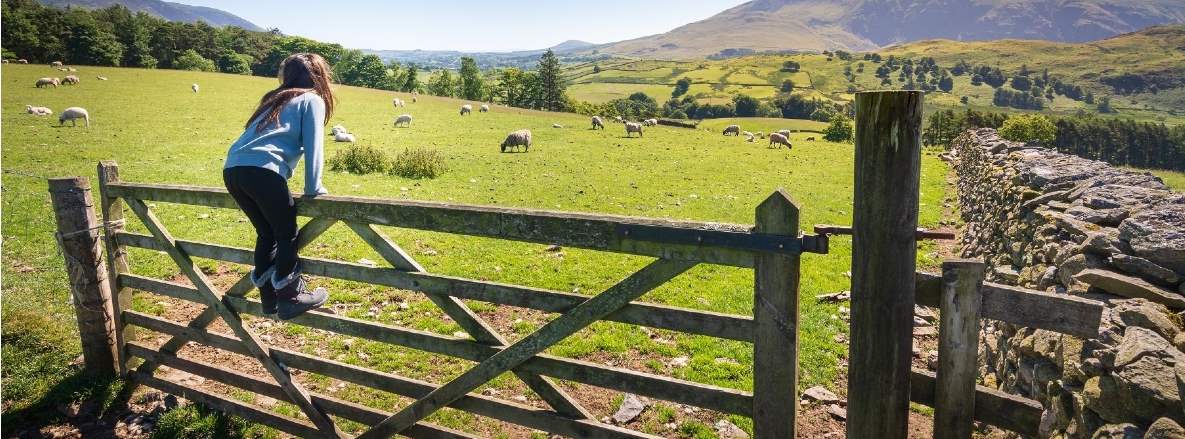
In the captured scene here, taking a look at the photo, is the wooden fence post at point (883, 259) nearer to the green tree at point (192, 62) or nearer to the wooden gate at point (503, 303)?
the wooden gate at point (503, 303)

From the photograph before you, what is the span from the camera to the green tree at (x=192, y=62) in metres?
83.8

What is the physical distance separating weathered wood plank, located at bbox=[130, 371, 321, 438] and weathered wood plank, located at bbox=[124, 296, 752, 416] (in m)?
1.09

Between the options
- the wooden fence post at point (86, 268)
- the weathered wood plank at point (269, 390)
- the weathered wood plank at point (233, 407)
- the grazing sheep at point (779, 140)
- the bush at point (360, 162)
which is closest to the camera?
the weathered wood plank at point (269, 390)

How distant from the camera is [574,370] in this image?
4.39 metres

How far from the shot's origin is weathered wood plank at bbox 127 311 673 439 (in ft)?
14.6

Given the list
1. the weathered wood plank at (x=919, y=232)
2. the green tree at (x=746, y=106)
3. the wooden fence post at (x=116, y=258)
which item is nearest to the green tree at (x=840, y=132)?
the wooden fence post at (x=116, y=258)

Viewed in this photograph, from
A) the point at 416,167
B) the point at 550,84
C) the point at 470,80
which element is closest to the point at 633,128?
the point at 416,167

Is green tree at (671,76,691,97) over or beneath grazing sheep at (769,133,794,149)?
over

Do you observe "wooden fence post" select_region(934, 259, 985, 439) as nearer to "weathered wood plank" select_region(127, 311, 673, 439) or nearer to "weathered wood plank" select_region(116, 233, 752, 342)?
"weathered wood plank" select_region(116, 233, 752, 342)

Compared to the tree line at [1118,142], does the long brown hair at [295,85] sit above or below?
above

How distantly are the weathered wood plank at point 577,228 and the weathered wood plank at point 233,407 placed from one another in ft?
7.17

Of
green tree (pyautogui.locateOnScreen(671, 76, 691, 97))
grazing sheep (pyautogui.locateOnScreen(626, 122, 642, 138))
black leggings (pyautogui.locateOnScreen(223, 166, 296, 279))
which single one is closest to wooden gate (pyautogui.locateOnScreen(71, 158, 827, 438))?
black leggings (pyautogui.locateOnScreen(223, 166, 296, 279))

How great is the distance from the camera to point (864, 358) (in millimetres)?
3352

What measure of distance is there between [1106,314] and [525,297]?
13.2ft
